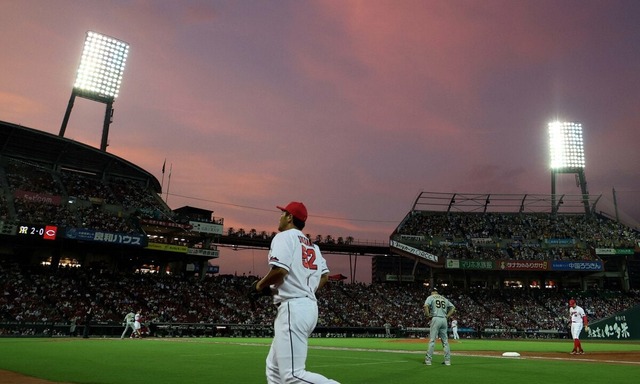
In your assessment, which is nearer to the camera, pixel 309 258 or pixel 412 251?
pixel 309 258

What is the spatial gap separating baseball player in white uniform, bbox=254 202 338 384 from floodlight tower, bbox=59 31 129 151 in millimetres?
48612

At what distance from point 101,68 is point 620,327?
50.6m

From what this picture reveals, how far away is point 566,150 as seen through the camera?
60.9m

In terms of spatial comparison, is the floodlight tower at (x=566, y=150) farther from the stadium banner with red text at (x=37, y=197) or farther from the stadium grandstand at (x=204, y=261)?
the stadium banner with red text at (x=37, y=197)

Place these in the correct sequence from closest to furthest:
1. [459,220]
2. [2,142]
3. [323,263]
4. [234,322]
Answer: [323,263], [234,322], [2,142], [459,220]

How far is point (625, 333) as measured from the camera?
30.2 m

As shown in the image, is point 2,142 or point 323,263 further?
point 2,142

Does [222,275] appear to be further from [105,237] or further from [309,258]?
[309,258]

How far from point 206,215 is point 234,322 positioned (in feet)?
53.8

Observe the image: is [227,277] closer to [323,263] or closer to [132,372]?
[132,372]

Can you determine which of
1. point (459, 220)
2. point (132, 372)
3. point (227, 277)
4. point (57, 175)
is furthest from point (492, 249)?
point (132, 372)

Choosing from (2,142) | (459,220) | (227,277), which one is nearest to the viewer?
(2,142)

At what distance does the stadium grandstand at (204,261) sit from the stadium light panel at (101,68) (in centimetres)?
587

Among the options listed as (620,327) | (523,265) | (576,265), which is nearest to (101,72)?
(620,327)
